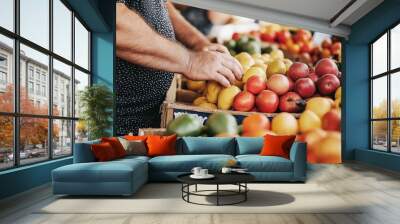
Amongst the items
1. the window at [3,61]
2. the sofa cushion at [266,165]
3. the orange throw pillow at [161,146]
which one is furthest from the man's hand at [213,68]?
the window at [3,61]

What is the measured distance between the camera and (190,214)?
3.82 metres

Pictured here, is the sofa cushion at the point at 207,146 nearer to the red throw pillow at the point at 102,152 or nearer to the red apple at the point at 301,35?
the red throw pillow at the point at 102,152

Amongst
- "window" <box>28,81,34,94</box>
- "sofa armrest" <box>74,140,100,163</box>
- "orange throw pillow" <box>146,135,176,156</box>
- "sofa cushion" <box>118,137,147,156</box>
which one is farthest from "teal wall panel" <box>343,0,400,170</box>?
"window" <box>28,81,34,94</box>

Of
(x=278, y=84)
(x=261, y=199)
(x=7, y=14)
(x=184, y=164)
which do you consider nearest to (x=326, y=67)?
(x=278, y=84)

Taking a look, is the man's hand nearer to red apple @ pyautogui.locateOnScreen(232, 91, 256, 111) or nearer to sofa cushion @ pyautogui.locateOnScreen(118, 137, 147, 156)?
red apple @ pyautogui.locateOnScreen(232, 91, 256, 111)

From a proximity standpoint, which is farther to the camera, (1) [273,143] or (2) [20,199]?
(1) [273,143]

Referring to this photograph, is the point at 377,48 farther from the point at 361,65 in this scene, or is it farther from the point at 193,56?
the point at 193,56

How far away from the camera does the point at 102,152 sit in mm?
5344

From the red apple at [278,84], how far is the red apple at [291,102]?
0.14 meters

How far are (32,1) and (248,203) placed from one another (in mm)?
3938

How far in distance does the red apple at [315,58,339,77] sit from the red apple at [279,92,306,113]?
30.6 inches

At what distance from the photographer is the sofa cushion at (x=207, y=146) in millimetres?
6352

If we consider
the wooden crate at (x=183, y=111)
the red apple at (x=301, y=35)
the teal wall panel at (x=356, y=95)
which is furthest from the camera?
the teal wall panel at (x=356, y=95)

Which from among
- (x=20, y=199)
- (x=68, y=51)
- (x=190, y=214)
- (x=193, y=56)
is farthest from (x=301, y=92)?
(x=20, y=199)
